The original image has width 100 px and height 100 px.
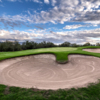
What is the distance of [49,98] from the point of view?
3.44 metres

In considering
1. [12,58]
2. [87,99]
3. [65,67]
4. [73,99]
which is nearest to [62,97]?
[73,99]

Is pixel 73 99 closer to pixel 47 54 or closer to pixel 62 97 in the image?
pixel 62 97

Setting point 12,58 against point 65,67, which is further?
point 12,58

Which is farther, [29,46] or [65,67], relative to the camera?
[29,46]

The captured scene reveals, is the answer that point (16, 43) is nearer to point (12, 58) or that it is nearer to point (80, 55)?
point (12, 58)

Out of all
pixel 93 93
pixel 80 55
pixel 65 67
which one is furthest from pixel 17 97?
pixel 80 55

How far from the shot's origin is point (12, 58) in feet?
31.2

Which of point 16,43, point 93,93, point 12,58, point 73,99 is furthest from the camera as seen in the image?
point 16,43

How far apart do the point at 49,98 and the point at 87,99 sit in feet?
6.35

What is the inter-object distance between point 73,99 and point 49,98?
1218 millimetres

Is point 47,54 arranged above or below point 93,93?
above

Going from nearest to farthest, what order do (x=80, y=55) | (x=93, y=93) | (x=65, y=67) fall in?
(x=93, y=93), (x=65, y=67), (x=80, y=55)

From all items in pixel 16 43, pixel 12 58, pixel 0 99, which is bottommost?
pixel 0 99

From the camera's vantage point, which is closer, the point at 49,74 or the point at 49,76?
the point at 49,76
